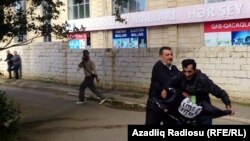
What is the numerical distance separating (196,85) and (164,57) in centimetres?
80

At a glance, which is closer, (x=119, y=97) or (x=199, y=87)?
(x=199, y=87)

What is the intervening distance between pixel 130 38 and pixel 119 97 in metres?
6.99

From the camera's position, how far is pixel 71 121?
11219 millimetres

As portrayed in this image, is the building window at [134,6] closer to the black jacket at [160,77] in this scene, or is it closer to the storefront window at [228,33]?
the storefront window at [228,33]

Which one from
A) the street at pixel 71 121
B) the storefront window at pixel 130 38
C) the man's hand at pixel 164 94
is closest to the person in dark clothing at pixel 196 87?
the man's hand at pixel 164 94

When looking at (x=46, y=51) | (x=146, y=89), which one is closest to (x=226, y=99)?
(x=146, y=89)

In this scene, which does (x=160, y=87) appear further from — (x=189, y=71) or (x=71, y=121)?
(x=71, y=121)

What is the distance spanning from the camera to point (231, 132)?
5.14m

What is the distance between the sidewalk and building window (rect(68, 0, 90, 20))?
5.00m

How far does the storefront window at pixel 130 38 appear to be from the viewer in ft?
69.5

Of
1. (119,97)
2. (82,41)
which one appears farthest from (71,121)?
(82,41)

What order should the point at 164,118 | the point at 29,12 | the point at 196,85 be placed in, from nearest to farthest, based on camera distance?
the point at 196,85 → the point at 164,118 → the point at 29,12

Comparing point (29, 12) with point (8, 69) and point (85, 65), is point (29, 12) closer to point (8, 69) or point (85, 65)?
point (85, 65)

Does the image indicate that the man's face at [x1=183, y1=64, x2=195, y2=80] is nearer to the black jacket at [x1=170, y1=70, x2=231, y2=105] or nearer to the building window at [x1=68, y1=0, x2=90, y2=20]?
the black jacket at [x1=170, y1=70, x2=231, y2=105]
